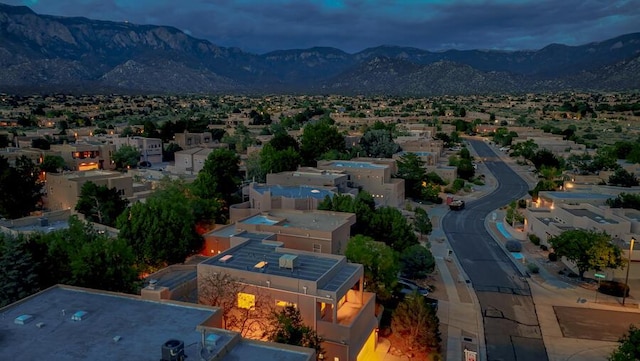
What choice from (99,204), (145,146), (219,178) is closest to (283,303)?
(99,204)

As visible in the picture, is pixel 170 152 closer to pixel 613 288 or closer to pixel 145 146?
pixel 145 146

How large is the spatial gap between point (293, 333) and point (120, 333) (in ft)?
19.5

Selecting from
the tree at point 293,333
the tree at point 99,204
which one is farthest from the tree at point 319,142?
the tree at point 293,333

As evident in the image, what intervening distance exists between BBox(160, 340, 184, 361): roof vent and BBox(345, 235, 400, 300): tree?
13.8 m

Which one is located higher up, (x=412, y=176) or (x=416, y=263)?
(x=412, y=176)

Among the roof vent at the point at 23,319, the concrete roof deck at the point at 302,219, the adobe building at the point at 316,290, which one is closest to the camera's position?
the roof vent at the point at 23,319

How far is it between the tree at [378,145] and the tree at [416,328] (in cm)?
4767

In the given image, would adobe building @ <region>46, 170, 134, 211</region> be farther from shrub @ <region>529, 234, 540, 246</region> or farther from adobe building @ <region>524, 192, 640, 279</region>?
adobe building @ <region>524, 192, 640, 279</region>

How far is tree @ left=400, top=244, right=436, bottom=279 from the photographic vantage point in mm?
32375

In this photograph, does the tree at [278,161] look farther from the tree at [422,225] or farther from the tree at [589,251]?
the tree at [589,251]

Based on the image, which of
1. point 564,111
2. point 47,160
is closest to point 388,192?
point 47,160

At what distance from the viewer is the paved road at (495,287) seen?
25.0 metres

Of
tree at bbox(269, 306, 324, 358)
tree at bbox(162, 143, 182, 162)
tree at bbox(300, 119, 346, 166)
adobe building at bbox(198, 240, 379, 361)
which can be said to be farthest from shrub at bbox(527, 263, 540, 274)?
tree at bbox(162, 143, 182, 162)

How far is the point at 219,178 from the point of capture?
1949 inches
